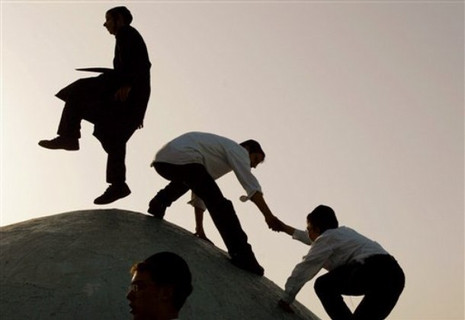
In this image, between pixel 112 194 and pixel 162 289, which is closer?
pixel 162 289

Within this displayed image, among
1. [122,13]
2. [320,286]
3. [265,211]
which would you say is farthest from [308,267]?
[122,13]

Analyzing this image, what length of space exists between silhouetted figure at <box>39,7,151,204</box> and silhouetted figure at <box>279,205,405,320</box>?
2.16m

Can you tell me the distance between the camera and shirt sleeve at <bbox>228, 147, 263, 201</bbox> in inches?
251

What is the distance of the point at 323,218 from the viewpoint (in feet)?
20.2

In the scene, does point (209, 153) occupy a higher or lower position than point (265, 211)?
higher

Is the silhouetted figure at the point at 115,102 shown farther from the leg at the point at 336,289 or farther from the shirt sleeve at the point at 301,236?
the leg at the point at 336,289

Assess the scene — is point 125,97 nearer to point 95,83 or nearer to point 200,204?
point 95,83

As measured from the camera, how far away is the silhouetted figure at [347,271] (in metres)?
5.87

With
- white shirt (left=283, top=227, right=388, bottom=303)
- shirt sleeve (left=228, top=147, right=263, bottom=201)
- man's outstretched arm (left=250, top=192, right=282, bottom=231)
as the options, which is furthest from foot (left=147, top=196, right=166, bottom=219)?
white shirt (left=283, top=227, right=388, bottom=303)

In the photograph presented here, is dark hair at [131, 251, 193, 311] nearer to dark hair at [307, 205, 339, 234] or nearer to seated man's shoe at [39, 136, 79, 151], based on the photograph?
dark hair at [307, 205, 339, 234]

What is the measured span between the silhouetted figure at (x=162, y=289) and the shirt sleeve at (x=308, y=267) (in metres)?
3.17

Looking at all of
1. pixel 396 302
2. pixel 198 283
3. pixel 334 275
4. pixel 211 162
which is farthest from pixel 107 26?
pixel 396 302

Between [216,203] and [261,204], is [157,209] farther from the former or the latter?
[261,204]

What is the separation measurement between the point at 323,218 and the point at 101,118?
2.52 meters
